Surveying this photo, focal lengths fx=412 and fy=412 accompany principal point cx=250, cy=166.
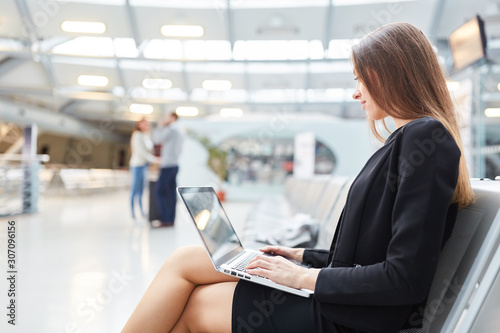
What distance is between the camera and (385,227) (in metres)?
0.95

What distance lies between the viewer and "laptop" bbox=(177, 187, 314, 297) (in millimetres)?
1047

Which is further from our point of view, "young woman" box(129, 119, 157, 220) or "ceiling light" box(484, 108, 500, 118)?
"ceiling light" box(484, 108, 500, 118)

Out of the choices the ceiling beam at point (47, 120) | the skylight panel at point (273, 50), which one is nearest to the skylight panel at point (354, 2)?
the skylight panel at point (273, 50)

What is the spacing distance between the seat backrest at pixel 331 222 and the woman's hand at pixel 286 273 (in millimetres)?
1274

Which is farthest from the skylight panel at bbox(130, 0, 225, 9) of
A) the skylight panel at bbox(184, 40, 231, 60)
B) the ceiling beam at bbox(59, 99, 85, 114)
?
the ceiling beam at bbox(59, 99, 85, 114)

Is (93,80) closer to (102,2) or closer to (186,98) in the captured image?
(186,98)

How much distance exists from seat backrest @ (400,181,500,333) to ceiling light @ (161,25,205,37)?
7430 millimetres

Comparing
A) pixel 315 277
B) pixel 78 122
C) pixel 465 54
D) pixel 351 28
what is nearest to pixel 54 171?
pixel 78 122

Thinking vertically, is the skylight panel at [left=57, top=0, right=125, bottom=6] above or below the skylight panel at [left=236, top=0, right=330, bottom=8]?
below

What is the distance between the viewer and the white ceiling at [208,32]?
7.70 m

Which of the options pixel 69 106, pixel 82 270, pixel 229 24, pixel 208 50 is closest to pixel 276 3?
pixel 229 24

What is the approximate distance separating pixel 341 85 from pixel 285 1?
436cm

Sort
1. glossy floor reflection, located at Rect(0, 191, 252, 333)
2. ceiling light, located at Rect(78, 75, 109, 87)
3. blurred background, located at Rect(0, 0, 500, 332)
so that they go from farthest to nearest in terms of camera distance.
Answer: ceiling light, located at Rect(78, 75, 109, 87), blurred background, located at Rect(0, 0, 500, 332), glossy floor reflection, located at Rect(0, 191, 252, 333)

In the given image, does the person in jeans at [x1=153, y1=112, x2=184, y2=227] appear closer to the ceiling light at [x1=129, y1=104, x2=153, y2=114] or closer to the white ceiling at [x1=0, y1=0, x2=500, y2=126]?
the white ceiling at [x1=0, y1=0, x2=500, y2=126]
